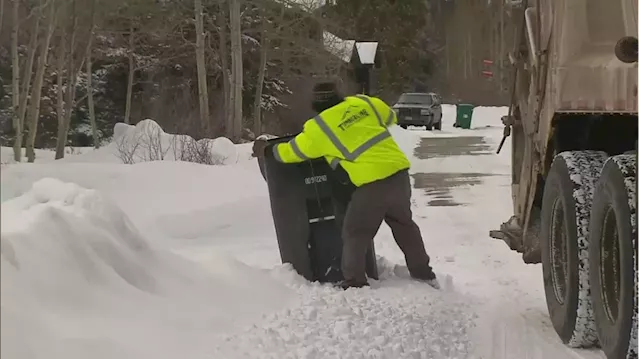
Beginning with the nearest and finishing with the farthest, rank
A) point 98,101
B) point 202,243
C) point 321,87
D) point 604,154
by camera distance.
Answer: point 604,154 < point 321,87 < point 202,243 < point 98,101

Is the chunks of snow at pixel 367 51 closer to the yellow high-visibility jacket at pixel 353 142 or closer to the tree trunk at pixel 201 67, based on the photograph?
the tree trunk at pixel 201 67

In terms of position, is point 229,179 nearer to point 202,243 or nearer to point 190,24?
point 202,243

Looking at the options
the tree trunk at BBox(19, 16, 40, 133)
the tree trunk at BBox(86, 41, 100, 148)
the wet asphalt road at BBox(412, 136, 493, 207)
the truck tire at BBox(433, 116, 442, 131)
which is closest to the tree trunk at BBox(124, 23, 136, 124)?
the tree trunk at BBox(86, 41, 100, 148)

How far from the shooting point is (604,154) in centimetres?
381

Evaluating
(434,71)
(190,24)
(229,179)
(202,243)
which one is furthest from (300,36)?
(202,243)

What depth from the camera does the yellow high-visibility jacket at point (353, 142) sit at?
4.77m

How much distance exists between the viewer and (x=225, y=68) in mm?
16031

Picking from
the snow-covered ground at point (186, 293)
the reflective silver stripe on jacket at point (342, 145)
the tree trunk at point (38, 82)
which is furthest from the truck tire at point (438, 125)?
the tree trunk at point (38, 82)

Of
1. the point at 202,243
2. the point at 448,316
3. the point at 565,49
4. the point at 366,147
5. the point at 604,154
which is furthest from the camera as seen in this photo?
the point at 202,243

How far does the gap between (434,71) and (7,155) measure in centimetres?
884

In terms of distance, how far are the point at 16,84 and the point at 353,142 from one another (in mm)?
2065

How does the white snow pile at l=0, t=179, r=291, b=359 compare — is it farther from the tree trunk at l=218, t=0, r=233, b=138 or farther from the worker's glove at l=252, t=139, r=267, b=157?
the tree trunk at l=218, t=0, r=233, b=138

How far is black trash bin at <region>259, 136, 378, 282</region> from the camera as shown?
4988mm

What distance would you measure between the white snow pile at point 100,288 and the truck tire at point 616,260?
64.7 inches
